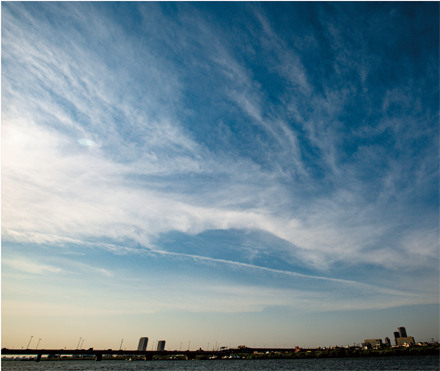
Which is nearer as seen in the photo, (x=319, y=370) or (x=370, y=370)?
(x=370, y=370)

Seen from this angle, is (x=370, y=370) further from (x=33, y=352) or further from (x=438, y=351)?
(x=33, y=352)

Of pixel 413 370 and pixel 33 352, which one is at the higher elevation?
pixel 413 370

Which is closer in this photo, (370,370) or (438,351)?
(370,370)

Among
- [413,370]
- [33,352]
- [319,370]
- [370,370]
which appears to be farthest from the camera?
[33,352]

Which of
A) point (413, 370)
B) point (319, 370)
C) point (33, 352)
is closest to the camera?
point (413, 370)

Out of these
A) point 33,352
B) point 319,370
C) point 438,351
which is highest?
point 438,351

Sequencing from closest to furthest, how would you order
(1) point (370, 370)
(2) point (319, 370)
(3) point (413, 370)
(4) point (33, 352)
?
(3) point (413, 370) → (1) point (370, 370) → (2) point (319, 370) → (4) point (33, 352)

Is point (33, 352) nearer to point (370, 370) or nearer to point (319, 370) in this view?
point (319, 370)

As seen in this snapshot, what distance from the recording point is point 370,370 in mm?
95688

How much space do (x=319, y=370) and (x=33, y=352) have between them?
208m

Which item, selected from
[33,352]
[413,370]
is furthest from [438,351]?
[33,352]

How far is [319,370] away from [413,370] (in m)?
34.9

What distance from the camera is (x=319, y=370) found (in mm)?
103812

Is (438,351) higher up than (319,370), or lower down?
higher up
